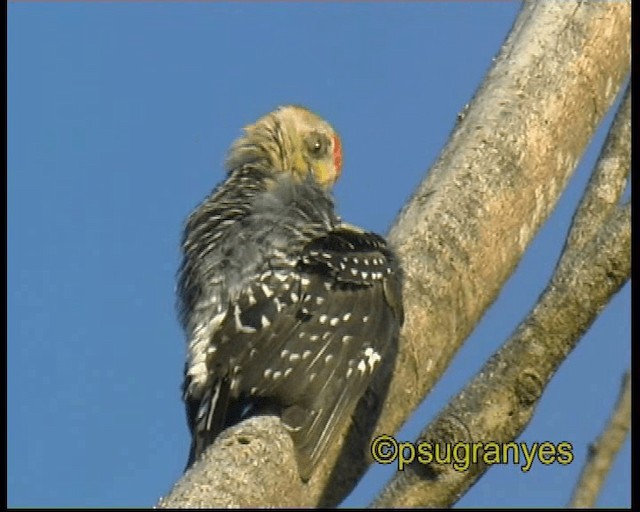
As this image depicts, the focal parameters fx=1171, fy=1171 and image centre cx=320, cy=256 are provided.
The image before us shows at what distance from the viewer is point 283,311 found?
484 cm

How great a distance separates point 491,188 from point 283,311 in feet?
3.97

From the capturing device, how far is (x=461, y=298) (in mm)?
5191

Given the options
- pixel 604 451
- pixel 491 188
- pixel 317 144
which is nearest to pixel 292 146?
pixel 317 144

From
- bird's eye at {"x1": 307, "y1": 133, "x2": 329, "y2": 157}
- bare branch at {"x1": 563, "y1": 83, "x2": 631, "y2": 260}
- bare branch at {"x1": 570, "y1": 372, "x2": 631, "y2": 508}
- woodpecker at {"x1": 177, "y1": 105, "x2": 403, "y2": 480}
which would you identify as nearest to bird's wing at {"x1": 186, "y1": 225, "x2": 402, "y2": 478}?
woodpecker at {"x1": 177, "y1": 105, "x2": 403, "y2": 480}

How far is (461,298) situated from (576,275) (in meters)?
2.08

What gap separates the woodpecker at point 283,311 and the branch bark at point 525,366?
131cm

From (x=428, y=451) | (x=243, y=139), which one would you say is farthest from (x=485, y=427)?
(x=243, y=139)

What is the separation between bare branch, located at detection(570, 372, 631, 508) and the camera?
2184 mm

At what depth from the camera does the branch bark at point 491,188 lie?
5.00 meters

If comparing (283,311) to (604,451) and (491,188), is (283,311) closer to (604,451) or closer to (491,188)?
(491,188)

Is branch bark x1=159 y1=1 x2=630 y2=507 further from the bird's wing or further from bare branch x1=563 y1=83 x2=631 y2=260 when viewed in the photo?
Answer: bare branch x1=563 y1=83 x2=631 y2=260

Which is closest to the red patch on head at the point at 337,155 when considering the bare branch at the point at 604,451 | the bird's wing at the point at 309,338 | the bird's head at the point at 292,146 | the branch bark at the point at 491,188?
the bird's head at the point at 292,146

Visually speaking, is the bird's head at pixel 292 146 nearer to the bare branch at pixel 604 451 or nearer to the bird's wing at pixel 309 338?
the bird's wing at pixel 309 338

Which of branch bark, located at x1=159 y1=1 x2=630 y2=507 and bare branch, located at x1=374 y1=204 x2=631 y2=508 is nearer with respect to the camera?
bare branch, located at x1=374 y1=204 x2=631 y2=508
